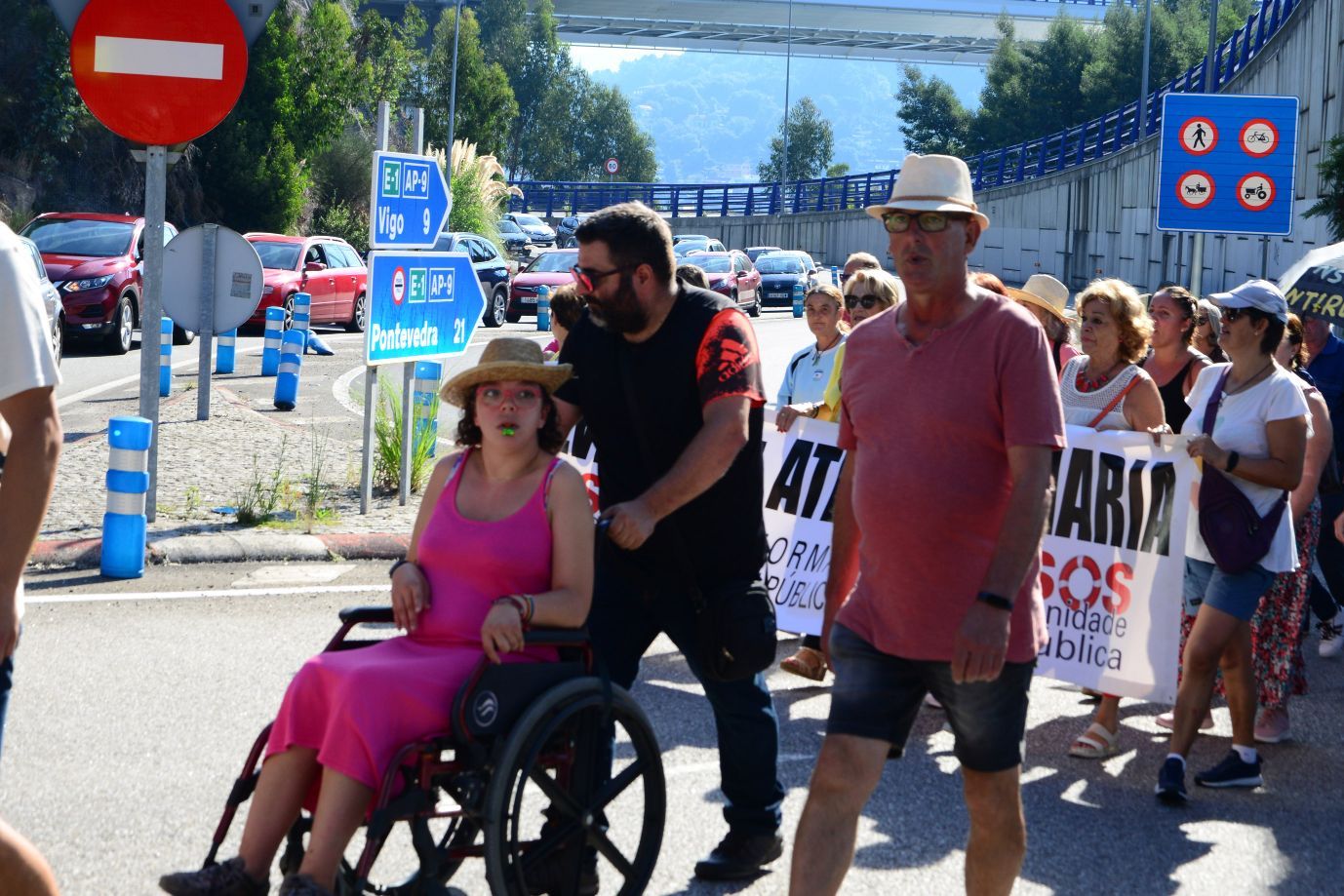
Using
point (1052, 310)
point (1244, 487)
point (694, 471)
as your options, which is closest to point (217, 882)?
point (694, 471)

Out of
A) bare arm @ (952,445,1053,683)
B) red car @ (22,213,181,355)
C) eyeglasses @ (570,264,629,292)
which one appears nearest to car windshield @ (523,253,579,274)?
red car @ (22,213,181,355)

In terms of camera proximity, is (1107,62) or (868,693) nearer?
(868,693)

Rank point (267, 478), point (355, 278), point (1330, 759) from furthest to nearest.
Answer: point (355, 278), point (267, 478), point (1330, 759)

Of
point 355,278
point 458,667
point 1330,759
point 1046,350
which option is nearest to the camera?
point 1046,350

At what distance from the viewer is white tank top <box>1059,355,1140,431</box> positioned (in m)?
6.91

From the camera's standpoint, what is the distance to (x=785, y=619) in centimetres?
785

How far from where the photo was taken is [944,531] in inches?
151

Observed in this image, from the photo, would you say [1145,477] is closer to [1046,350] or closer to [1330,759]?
[1330,759]

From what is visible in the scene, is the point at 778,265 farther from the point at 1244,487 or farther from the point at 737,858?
the point at 737,858

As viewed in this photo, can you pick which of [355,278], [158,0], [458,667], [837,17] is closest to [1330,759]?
[458,667]

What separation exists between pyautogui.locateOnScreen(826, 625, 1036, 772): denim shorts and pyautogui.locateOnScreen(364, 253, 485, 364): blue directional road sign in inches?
249

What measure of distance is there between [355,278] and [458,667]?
933 inches

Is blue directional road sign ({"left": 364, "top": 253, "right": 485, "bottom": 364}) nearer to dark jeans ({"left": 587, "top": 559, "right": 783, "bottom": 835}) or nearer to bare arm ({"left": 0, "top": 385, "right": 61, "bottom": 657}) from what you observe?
dark jeans ({"left": 587, "top": 559, "right": 783, "bottom": 835})

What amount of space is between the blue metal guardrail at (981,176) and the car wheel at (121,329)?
19.0 metres
